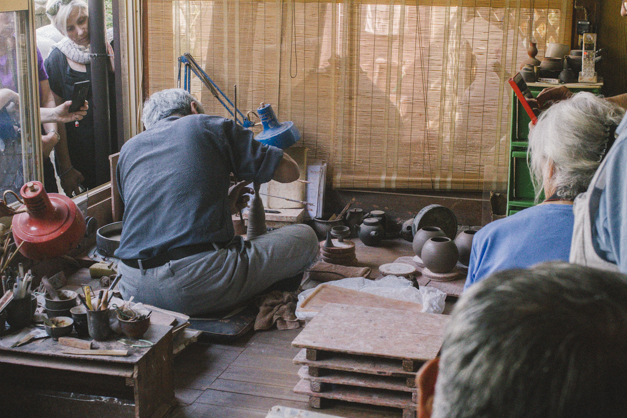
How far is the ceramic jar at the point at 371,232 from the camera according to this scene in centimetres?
534

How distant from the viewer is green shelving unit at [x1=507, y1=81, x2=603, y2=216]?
16.0ft

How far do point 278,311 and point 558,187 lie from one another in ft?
7.25

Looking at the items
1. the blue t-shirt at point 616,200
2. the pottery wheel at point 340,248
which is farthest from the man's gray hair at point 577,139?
the pottery wheel at point 340,248

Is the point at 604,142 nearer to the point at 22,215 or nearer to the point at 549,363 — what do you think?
the point at 549,363

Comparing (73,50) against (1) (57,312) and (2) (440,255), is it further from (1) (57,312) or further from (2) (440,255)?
(2) (440,255)

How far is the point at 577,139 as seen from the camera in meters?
1.92

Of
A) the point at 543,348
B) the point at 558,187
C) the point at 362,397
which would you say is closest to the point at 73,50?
the point at 362,397

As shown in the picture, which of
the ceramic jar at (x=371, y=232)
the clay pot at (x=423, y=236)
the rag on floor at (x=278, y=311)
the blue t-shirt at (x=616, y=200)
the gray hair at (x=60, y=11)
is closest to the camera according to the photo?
the blue t-shirt at (x=616, y=200)

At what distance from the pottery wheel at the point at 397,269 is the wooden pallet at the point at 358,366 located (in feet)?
5.15

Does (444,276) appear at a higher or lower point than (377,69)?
lower

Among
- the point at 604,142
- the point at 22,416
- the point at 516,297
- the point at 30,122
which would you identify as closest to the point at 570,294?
the point at 516,297

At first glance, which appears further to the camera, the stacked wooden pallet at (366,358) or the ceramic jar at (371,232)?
the ceramic jar at (371,232)

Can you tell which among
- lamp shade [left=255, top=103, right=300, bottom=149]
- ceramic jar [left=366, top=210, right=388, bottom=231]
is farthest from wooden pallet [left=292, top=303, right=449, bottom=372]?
ceramic jar [left=366, top=210, right=388, bottom=231]

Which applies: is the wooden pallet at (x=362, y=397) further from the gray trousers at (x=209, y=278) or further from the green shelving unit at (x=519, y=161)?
the green shelving unit at (x=519, y=161)
